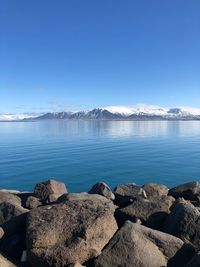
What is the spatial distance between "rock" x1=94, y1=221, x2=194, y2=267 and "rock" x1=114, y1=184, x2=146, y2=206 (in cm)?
400

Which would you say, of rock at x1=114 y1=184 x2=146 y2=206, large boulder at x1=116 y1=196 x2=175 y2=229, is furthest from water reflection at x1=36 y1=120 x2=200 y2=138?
large boulder at x1=116 y1=196 x2=175 y2=229

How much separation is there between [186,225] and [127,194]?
13.9 feet

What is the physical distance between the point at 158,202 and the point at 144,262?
3118mm

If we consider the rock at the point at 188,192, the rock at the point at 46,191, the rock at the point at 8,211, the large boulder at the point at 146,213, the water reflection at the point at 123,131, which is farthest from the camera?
the water reflection at the point at 123,131

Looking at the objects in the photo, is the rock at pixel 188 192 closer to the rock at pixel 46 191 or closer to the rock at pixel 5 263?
the rock at pixel 46 191

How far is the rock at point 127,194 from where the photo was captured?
12.7 m

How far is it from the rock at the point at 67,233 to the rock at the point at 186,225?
1.58 m

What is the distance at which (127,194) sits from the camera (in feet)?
43.2

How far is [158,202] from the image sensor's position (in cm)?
1078

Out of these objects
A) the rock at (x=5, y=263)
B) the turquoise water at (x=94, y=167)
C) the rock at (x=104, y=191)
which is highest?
the rock at (x=104, y=191)

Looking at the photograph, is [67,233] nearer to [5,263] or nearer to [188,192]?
[5,263]

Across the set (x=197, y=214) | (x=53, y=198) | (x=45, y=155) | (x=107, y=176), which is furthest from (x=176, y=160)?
(x=197, y=214)

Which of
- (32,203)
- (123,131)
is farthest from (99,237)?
(123,131)

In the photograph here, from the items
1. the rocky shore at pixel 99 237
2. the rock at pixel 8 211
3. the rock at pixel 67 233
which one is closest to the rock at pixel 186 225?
the rocky shore at pixel 99 237
